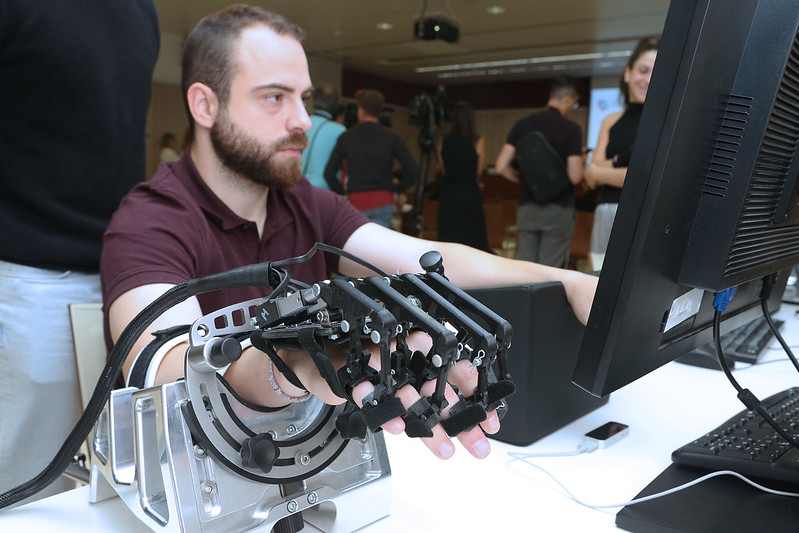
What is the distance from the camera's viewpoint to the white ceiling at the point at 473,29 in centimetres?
663

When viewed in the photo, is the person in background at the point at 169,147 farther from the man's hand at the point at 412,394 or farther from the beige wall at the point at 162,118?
the man's hand at the point at 412,394

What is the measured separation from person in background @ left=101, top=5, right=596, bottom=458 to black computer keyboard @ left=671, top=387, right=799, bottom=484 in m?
0.27

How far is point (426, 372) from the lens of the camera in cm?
46

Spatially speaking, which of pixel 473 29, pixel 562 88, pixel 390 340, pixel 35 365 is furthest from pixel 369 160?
pixel 473 29

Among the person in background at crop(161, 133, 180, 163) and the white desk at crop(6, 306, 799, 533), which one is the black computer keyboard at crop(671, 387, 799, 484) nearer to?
the white desk at crop(6, 306, 799, 533)

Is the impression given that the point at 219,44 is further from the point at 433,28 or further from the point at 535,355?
the point at 433,28

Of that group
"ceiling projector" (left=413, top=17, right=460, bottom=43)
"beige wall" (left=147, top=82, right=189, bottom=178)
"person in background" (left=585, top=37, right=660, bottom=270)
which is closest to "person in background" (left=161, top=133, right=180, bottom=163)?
"beige wall" (left=147, top=82, right=189, bottom=178)

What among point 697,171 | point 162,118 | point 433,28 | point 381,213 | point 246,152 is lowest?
point 162,118

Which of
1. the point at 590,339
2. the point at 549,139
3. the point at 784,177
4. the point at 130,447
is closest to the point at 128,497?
the point at 130,447

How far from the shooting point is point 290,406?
583 mm

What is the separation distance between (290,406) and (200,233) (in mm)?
552

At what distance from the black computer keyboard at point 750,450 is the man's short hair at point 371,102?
2985mm

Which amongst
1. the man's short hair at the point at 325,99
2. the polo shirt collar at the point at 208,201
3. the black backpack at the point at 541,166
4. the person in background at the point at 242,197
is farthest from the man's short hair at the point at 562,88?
the polo shirt collar at the point at 208,201

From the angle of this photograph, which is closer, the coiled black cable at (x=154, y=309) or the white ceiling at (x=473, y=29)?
the coiled black cable at (x=154, y=309)
